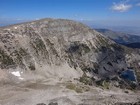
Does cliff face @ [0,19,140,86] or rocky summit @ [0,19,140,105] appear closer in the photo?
rocky summit @ [0,19,140,105]

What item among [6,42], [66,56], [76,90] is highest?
[6,42]

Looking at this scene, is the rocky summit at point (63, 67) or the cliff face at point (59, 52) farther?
the cliff face at point (59, 52)

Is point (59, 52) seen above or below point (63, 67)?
above

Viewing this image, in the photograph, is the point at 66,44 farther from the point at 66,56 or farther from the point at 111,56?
the point at 111,56

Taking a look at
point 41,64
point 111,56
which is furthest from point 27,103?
point 111,56

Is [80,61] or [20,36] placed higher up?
[20,36]
